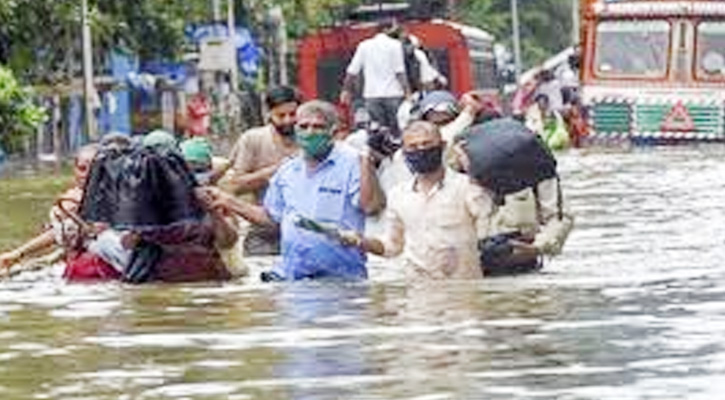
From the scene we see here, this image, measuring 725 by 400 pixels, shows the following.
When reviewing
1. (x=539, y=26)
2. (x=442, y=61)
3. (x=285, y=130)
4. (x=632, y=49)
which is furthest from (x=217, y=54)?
(x=539, y=26)

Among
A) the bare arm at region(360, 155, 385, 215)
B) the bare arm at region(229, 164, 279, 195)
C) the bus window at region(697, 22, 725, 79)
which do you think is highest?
the bare arm at region(360, 155, 385, 215)

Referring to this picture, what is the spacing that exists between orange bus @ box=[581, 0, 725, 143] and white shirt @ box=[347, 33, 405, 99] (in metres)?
12.3

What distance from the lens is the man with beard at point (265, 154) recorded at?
51.9 ft

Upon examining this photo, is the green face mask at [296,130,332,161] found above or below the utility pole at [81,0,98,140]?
above

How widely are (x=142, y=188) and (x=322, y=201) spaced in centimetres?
89

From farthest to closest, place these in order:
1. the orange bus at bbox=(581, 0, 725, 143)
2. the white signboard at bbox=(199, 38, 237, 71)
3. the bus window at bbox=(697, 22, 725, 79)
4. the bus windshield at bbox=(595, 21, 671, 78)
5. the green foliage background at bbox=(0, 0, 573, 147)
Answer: the white signboard at bbox=(199, 38, 237, 71)
the bus windshield at bbox=(595, 21, 671, 78)
the bus window at bbox=(697, 22, 725, 79)
the orange bus at bbox=(581, 0, 725, 143)
the green foliage background at bbox=(0, 0, 573, 147)

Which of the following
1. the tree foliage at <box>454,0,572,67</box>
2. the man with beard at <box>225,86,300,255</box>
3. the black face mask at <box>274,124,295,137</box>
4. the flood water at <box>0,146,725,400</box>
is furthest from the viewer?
the tree foliage at <box>454,0,572,67</box>

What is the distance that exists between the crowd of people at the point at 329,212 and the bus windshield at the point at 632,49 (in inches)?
972

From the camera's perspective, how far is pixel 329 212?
13281 millimetres

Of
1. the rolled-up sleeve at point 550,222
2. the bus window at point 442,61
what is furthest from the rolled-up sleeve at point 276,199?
the bus window at point 442,61

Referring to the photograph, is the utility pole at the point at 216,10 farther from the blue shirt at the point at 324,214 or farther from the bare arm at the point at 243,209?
the blue shirt at the point at 324,214

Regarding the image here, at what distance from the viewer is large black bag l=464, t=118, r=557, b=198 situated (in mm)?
13594

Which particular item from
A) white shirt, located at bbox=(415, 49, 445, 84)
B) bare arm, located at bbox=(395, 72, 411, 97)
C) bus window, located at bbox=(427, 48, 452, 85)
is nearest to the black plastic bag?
bare arm, located at bbox=(395, 72, 411, 97)

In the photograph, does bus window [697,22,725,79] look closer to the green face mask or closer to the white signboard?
the white signboard
